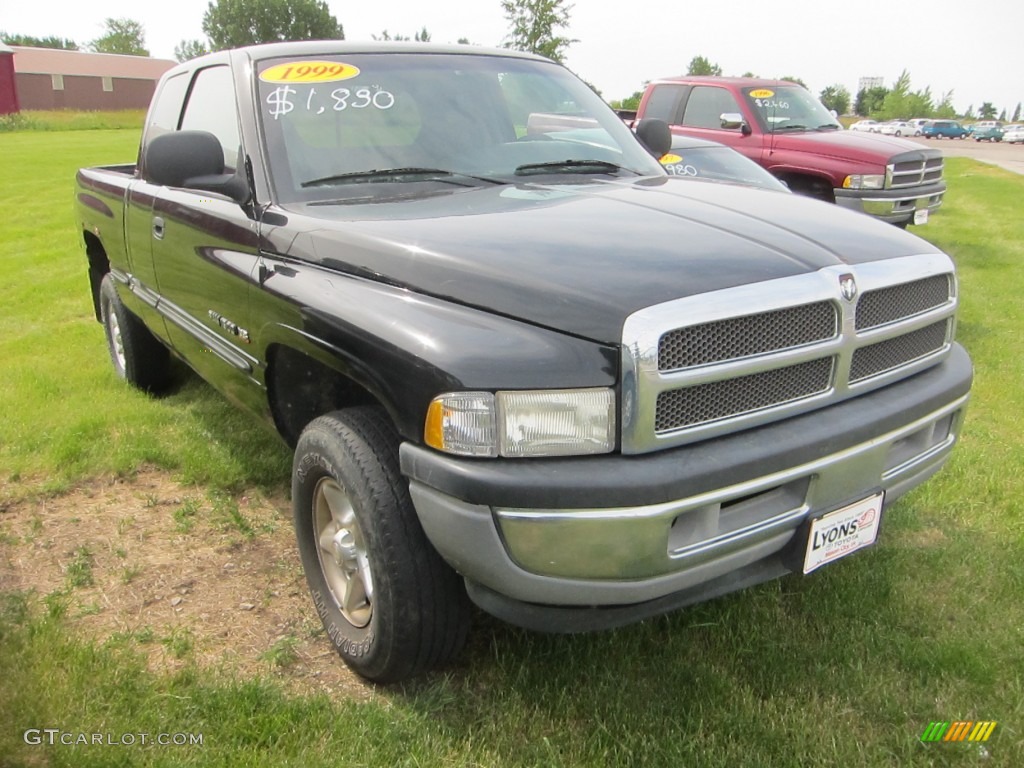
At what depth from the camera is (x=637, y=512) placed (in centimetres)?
193

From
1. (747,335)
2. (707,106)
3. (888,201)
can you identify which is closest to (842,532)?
(747,335)

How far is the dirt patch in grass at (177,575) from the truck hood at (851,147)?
7.39m

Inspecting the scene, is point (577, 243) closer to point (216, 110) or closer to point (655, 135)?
point (216, 110)

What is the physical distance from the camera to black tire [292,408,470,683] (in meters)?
2.22

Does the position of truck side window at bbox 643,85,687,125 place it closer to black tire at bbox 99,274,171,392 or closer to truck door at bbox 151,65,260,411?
black tire at bbox 99,274,171,392

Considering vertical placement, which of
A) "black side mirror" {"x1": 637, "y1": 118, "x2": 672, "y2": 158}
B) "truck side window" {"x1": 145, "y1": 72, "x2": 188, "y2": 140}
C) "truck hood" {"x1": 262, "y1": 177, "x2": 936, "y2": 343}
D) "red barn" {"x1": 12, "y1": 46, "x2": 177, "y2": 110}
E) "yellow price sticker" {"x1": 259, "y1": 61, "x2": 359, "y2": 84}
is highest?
"red barn" {"x1": 12, "y1": 46, "x2": 177, "y2": 110}

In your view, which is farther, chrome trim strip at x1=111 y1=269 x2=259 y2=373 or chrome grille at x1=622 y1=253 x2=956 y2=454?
chrome trim strip at x1=111 y1=269 x2=259 y2=373

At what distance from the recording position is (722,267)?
2.16 m

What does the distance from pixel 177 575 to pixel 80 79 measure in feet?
217

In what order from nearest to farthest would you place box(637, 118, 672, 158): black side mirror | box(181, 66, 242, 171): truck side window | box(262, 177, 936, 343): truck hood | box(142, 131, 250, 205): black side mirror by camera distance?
box(262, 177, 936, 343): truck hood, box(142, 131, 250, 205): black side mirror, box(181, 66, 242, 171): truck side window, box(637, 118, 672, 158): black side mirror

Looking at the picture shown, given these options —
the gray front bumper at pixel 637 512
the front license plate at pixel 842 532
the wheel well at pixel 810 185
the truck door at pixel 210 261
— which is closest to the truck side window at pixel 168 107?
the truck door at pixel 210 261

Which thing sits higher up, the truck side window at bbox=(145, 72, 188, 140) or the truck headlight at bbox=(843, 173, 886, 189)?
the truck side window at bbox=(145, 72, 188, 140)

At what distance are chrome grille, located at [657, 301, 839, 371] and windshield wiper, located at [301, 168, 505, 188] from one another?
1.26m

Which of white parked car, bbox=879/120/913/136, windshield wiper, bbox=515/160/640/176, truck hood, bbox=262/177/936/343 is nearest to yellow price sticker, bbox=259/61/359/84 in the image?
truck hood, bbox=262/177/936/343
